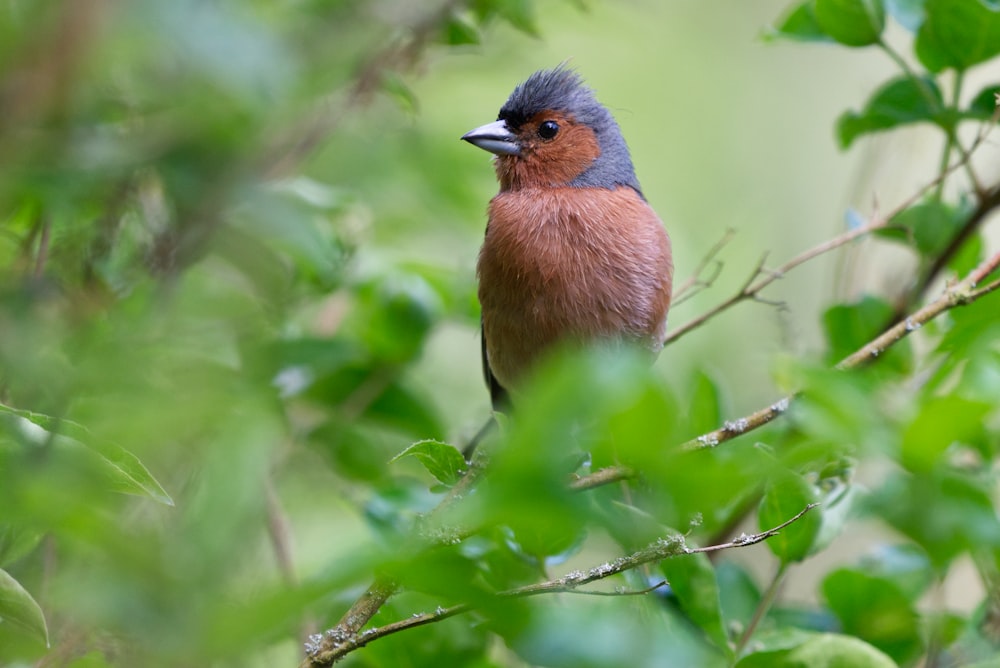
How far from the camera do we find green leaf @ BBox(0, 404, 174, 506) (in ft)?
5.03

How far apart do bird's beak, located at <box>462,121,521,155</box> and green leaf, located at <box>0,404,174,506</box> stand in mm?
2637

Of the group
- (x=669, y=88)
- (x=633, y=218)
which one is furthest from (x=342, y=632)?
(x=669, y=88)

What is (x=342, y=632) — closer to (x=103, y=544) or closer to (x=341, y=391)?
(x=103, y=544)

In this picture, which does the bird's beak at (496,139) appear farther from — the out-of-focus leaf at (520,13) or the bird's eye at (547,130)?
the out-of-focus leaf at (520,13)

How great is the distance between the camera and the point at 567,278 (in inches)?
142

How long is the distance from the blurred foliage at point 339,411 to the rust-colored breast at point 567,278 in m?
0.17

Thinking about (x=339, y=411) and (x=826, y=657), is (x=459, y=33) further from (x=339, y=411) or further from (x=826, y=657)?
(x=826, y=657)

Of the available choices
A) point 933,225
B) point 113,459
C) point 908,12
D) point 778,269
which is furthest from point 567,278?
point 113,459

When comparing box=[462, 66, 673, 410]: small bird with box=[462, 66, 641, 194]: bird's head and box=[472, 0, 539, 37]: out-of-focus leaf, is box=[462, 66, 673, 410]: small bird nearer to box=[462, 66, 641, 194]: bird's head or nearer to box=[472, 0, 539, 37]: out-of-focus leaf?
box=[462, 66, 641, 194]: bird's head

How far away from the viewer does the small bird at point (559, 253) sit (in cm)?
360

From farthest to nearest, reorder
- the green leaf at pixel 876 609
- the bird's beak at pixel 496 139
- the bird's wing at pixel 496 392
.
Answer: the bird's wing at pixel 496 392
the bird's beak at pixel 496 139
the green leaf at pixel 876 609

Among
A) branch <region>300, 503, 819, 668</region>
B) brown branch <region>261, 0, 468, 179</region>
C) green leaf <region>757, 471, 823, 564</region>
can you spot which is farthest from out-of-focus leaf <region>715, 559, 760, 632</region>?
brown branch <region>261, 0, 468, 179</region>

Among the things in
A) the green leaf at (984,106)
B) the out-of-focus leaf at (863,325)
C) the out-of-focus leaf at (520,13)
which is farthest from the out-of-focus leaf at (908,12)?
the out-of-focus leaf at (520,13)

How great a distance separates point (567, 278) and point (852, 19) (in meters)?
1.20
